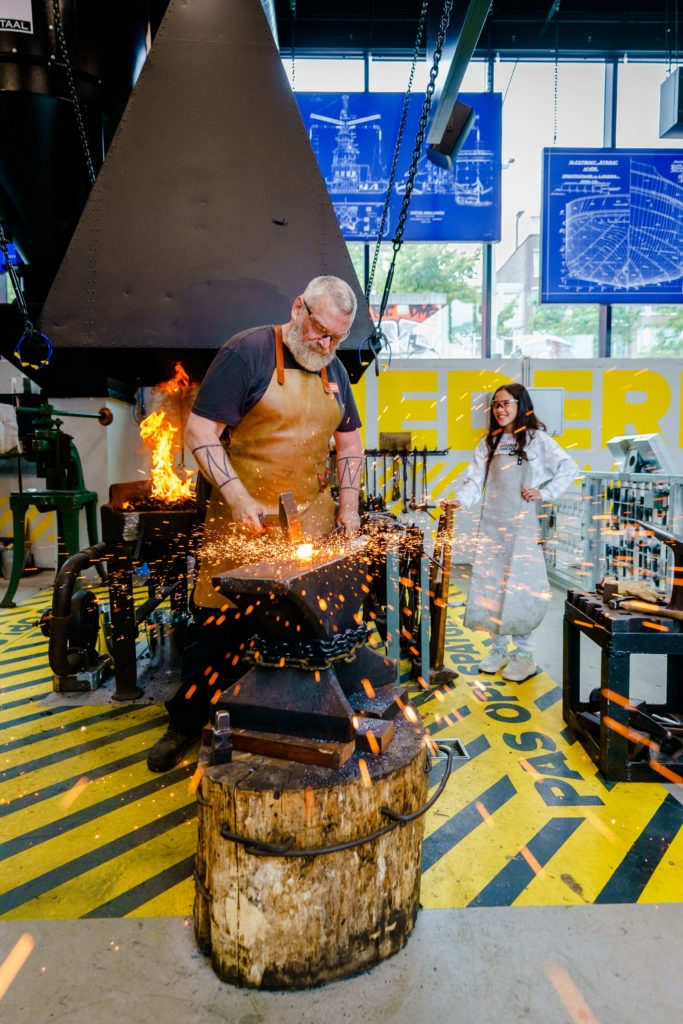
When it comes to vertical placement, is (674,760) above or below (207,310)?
below

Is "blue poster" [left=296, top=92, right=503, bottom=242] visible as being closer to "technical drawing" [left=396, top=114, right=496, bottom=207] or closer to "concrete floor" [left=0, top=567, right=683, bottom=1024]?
"technical drawing" [left=396, top=114, right=496, bottom=207]

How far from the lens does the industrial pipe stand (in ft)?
10.7

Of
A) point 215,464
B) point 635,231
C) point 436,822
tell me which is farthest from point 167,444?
point 635,231

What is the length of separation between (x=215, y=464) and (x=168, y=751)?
1.36 meters

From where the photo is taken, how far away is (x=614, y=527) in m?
5.41

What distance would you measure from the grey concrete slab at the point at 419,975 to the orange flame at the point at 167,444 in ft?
8.20

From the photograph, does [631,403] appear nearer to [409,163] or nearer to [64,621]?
[409,163]

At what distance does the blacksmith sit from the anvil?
607 mm

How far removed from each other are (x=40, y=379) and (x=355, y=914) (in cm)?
651

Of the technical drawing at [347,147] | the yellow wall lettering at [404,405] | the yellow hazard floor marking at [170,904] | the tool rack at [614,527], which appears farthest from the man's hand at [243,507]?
the technical drawing at [347,147]

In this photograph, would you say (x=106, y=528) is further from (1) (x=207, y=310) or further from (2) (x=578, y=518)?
(2) (x=578, y=518)

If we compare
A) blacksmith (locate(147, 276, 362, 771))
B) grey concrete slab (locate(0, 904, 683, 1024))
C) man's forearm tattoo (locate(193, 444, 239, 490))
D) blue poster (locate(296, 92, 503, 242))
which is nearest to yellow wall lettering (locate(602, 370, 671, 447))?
blue poster (locate(296, 92, 503, 242))

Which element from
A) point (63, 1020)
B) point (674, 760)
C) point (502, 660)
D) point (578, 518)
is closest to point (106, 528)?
point (63, 1020)

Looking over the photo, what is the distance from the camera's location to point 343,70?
743cm
